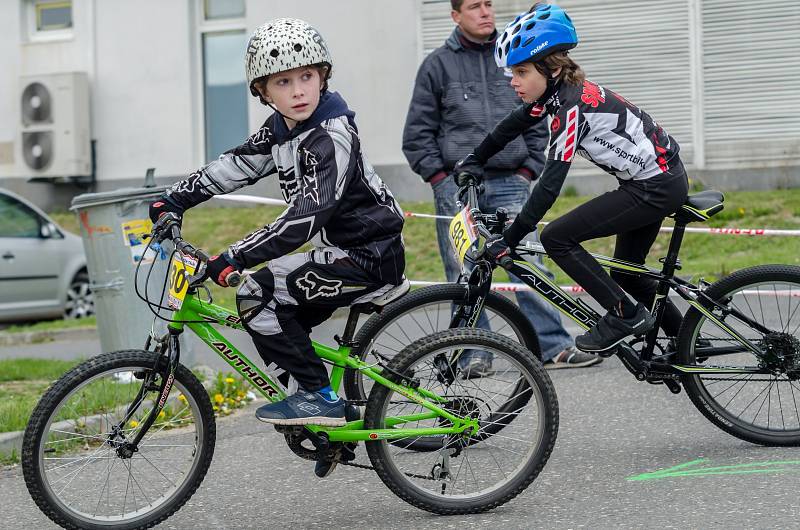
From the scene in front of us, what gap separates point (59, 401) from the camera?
4516 mm

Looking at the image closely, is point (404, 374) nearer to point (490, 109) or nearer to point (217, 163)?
point (217, 163)

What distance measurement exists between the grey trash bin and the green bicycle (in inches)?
105

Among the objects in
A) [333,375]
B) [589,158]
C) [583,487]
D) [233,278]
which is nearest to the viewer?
[233,278]

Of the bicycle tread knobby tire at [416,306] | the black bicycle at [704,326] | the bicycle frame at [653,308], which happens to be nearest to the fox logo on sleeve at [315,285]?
the bicycle tread knobby tire at [416,306]

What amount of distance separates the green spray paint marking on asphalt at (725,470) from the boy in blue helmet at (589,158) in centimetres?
59

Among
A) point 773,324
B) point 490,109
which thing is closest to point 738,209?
point 490,109

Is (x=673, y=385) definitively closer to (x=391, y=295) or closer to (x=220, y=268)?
(x=391, y=295)

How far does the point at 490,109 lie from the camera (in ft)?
24.8

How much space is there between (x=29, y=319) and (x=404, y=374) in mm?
9672

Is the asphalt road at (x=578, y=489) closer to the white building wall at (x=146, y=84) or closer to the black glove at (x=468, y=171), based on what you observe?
the black glove at (x=468, y=171)

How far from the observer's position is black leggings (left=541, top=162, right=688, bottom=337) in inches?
215

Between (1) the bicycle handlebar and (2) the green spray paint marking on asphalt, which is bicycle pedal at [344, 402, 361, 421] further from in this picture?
(2) the green spray paint marking on asphalt

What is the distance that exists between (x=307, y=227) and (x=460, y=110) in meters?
3.09

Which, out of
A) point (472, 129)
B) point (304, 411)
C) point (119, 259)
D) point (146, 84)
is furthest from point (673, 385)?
point (146, 84)
